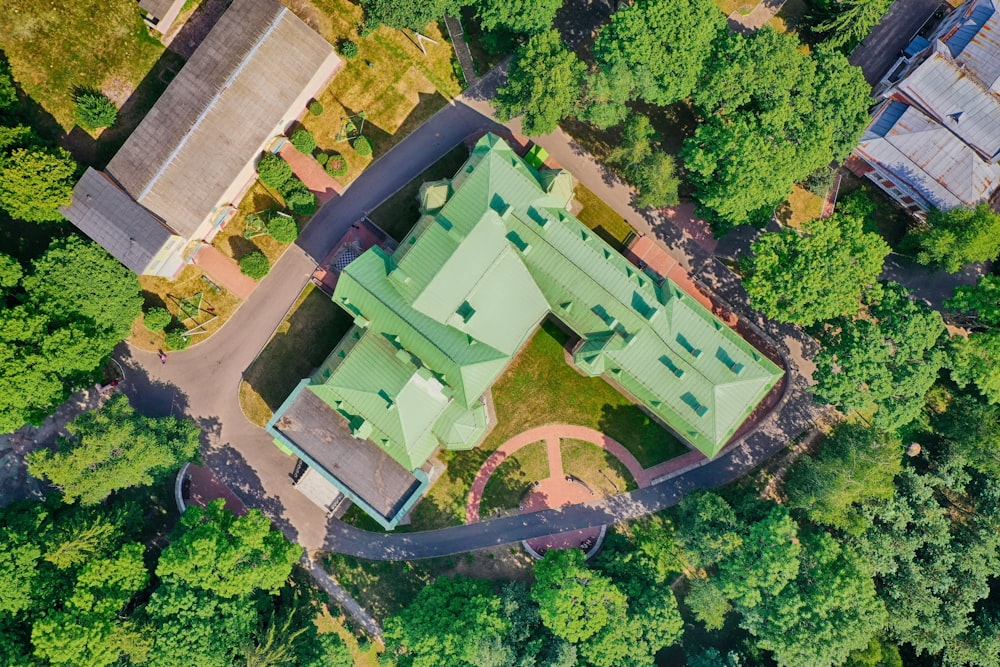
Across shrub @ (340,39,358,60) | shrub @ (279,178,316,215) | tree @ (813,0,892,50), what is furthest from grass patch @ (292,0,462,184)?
tree @ (813,0,892,50)

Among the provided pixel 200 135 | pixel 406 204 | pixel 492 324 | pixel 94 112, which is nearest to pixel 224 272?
pixel 200 135

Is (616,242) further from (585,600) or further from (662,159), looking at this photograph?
Result: (585,600)

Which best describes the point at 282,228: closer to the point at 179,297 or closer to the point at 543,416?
the point at 179,297

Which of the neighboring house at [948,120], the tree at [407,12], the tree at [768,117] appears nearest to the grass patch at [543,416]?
the tree at [768,117]

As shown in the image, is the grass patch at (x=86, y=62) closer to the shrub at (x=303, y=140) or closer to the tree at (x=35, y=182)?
the tree at (x=35, y=182)

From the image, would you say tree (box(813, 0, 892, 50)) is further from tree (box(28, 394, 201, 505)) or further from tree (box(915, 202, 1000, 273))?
tree (box(28, 394, 201, 505))

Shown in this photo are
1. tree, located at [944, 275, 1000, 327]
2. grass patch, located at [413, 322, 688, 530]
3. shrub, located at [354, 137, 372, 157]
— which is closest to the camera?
tree, located at [944, 275, 1000, 327]
